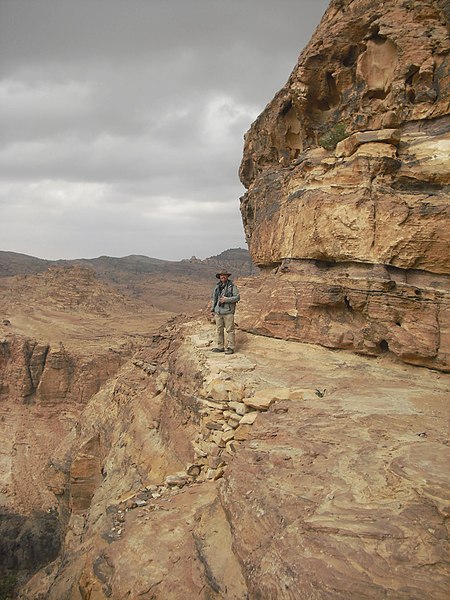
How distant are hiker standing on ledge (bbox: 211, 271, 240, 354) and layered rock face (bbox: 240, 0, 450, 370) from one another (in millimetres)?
1044

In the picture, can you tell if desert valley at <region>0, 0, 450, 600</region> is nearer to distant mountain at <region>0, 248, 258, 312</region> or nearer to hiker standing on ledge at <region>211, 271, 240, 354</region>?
hiker standing on ledge at <region>211, 271, 240, 354</region>

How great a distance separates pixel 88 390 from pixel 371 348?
19.2 metres

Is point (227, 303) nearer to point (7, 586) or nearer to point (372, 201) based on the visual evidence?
point (372, 201)

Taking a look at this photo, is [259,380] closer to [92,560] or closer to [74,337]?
[92,560]

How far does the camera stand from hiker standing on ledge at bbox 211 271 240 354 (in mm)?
8953

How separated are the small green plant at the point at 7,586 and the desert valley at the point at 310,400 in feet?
0.23

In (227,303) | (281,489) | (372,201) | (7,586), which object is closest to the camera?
(281,489)

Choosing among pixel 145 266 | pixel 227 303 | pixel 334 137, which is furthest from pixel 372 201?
pixel 145 266

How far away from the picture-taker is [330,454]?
4641 mm

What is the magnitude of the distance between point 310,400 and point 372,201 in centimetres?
446

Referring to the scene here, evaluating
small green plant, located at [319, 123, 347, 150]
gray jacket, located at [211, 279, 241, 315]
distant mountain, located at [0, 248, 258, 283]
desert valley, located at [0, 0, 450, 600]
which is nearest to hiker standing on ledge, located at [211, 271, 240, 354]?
gray jacket, located at [211, 279, 241, 315]

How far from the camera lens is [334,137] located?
32.2ft

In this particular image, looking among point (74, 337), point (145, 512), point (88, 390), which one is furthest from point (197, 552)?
point (74, 337)

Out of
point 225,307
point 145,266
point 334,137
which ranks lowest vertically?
point 225,307
